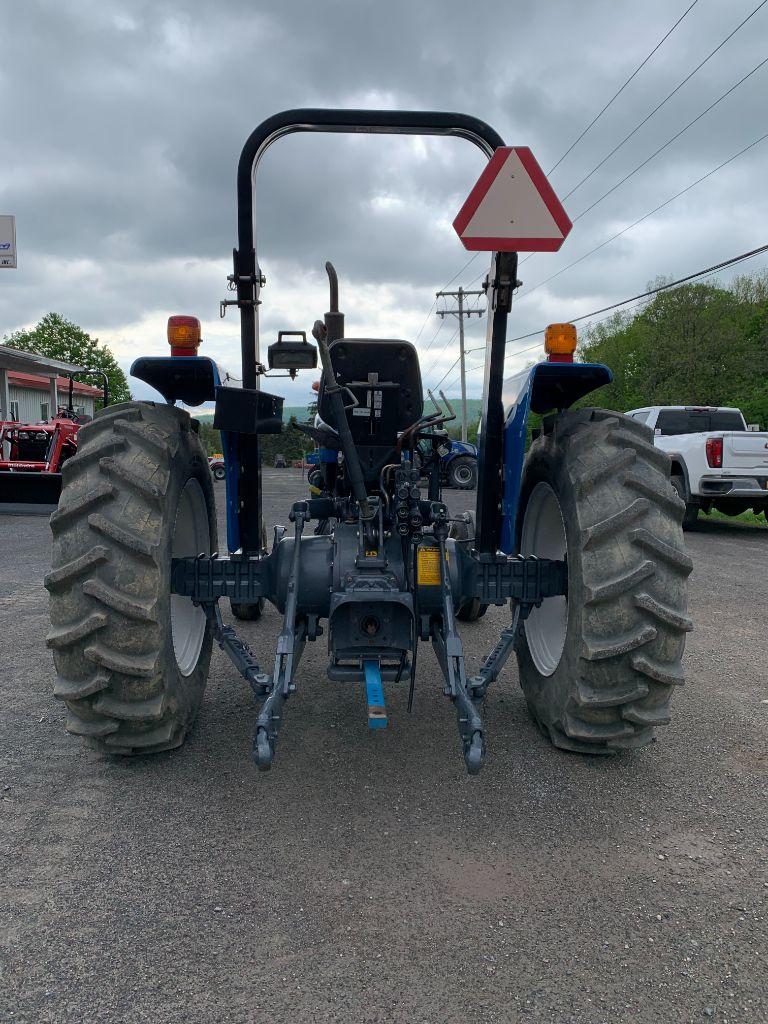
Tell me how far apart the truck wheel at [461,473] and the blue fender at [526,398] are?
49.0ft

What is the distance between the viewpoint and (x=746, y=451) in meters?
11.3

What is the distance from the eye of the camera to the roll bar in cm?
352

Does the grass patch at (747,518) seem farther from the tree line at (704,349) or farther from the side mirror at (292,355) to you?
the tree line at (704,349)

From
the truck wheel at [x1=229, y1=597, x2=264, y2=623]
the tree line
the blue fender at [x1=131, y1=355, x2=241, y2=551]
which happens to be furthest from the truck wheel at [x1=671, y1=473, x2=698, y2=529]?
the tree line

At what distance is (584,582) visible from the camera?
2936 millimetres

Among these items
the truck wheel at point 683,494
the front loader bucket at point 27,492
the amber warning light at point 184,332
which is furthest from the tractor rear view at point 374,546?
the truck wheel at point 683,494

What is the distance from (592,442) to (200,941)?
2.43 metres

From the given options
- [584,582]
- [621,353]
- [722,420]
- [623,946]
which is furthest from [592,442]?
[621,353]

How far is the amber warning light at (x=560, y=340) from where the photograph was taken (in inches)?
136

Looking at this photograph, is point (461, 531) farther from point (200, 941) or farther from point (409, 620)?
point (200, 941)

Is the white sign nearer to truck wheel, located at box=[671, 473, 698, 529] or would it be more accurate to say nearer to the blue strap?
truck wheel, located at box=[671, 473, 698, 529]

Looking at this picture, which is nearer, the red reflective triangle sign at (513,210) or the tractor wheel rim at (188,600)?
the red reflective triangle sign at (513,210)

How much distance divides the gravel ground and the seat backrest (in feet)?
5.07

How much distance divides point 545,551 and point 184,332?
2.27 metres
